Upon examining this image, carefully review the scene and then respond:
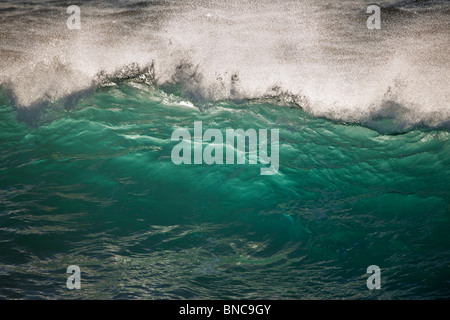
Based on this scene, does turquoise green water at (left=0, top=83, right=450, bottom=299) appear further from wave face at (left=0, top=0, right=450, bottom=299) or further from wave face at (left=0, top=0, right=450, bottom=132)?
wave face at (left=0, top=0, right=450, bottom=132)

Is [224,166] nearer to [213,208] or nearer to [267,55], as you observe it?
[213,208]

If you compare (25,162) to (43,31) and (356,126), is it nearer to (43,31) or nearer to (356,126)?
(43,31)

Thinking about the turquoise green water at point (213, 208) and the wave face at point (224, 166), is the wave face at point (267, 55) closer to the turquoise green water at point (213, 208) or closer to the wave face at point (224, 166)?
the wave face at point (224, 166)

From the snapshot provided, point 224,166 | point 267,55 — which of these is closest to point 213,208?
point 224,166

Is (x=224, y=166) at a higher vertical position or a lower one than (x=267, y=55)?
lower

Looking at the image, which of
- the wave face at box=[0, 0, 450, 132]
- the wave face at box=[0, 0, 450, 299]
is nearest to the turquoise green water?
the wave face at box=[0, 0, 450, 299]

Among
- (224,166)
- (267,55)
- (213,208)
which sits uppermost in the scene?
(267,55)

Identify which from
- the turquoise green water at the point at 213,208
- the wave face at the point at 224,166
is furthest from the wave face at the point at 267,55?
the turquoise green water at the point at 213,208
